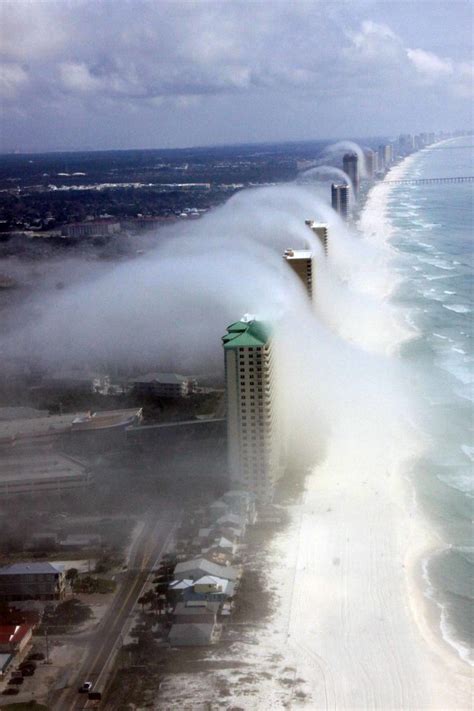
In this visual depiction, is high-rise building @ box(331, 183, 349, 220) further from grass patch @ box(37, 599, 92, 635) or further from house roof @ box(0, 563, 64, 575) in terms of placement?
grass patch @ box(37, 599, 92, 635)

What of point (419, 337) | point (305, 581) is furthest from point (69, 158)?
point (305, 581)

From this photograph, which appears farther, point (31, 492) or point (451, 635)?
point (31, 492)

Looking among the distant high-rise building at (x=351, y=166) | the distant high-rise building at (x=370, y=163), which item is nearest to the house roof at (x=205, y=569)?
the distant high-rise building at (x=351, y=166)

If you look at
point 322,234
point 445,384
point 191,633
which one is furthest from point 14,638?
point 322,234

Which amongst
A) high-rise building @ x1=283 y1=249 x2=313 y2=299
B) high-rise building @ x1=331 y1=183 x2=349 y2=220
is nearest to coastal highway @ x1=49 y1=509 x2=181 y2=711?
high-rise building @ x1=283 y1=249 x2=313 y2=299

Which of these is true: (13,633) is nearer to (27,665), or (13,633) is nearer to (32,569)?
(27,665)

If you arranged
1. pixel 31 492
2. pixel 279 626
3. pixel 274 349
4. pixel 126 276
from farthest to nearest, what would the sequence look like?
pixel 126 276
pixel 274 349
pixel 31 492
pixel 279 626

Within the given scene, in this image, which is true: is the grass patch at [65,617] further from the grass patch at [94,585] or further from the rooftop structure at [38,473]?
the rooftop structure at [38,473]

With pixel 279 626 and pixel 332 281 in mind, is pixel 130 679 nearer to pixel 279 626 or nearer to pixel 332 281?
pixel 279 626
